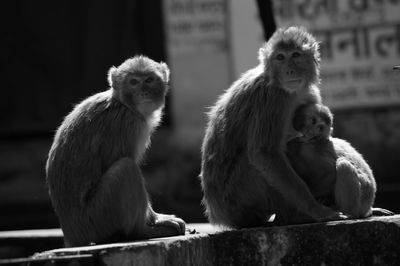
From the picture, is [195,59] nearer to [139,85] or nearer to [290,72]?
[139,85]

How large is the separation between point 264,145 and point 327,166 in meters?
0.47

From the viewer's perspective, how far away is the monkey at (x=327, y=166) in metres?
6.45

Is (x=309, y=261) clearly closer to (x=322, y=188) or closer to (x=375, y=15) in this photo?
(x=322, y=188)

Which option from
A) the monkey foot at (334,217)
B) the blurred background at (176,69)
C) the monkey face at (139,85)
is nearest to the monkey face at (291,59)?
the monkey face at (139,85)

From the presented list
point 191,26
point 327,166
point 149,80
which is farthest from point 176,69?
point 327,166

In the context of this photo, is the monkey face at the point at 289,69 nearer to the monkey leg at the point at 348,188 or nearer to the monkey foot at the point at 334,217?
the monkey leg at the point at 348,188

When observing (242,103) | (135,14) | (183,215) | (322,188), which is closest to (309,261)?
(322,188)

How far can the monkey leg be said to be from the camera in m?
6.41

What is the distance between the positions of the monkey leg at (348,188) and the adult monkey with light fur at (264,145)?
0.10 meters

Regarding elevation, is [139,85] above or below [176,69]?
above

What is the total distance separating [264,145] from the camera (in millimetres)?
6508

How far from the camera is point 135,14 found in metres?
12.4

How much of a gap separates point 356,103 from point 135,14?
3.00 metres

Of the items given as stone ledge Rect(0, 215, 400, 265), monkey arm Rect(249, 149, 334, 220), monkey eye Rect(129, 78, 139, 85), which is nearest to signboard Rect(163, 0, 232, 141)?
monkey eye Rect(129, 78, 139, 85)
